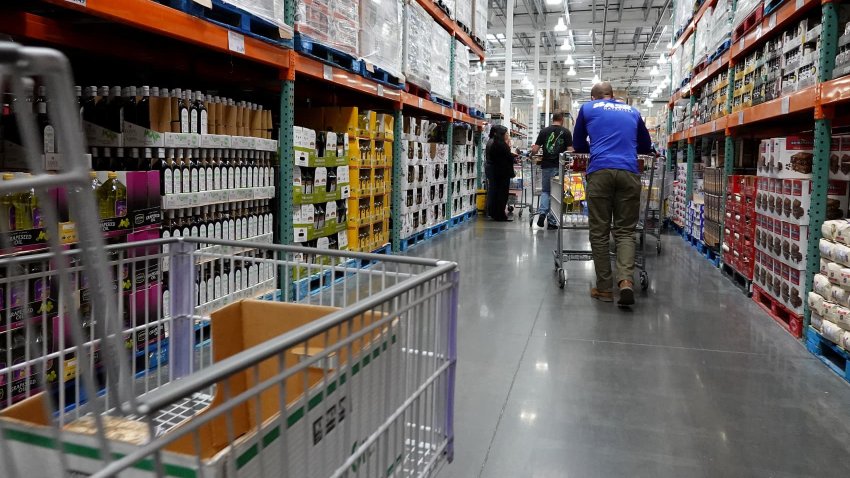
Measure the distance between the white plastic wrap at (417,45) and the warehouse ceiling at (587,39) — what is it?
841cm

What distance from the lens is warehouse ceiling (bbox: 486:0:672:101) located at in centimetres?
1880

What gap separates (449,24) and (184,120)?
591 centimetres

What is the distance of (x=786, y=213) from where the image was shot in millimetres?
4211

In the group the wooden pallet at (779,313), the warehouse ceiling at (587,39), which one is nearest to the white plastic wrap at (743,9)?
the wooden pallet at (779,313)

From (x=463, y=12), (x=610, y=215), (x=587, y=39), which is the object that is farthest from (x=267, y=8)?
(x=587, y=39)

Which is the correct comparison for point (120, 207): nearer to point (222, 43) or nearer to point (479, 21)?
point (222, 43)

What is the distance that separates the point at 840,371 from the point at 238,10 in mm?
4091

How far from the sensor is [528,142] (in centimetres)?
2412

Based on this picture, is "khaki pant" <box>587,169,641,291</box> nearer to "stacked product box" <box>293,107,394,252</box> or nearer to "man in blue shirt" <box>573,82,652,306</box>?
"man in blue shirt" <box>573,82,652,306</box>

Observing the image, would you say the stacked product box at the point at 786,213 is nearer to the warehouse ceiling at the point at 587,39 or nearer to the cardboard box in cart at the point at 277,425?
the cardboard box in cart at the point at 277,425

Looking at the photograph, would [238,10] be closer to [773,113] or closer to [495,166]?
[773,113]

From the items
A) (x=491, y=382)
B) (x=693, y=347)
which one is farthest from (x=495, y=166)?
(x=491, y=382)

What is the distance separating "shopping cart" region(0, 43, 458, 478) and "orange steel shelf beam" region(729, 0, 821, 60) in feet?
12.7

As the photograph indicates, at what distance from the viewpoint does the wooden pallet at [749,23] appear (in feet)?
16.6
